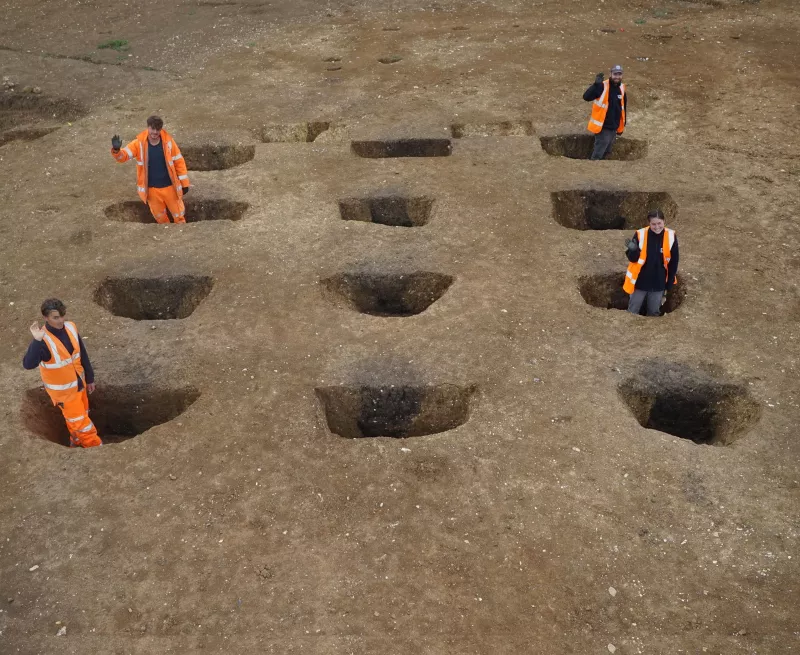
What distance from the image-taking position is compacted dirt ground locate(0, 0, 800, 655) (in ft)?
21.1

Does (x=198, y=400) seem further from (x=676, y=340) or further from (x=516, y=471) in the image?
(x=676, y=340)

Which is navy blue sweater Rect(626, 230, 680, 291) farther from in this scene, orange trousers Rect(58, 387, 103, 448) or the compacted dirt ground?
orange trousers Rect(58, 387, 103, 448)

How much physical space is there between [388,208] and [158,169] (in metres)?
3.68

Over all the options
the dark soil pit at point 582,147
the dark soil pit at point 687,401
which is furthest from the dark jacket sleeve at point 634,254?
the dark soil pit at point 582,147

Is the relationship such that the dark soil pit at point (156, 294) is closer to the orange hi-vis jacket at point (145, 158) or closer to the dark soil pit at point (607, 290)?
the orange hi-vis jacket at point (145, 158)

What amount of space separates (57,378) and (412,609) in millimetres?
4421

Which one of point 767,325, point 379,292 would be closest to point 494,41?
point 379,292

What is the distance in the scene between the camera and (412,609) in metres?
6.34

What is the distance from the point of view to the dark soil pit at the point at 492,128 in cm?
1463

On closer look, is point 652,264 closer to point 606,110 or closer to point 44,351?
point 606,110

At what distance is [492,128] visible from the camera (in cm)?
1470

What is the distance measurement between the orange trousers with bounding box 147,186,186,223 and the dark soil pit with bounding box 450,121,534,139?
18.3 ft

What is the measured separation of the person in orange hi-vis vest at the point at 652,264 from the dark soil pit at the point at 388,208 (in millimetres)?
3848

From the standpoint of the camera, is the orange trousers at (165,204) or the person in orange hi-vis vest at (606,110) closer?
the orange trousers at (165,204)
